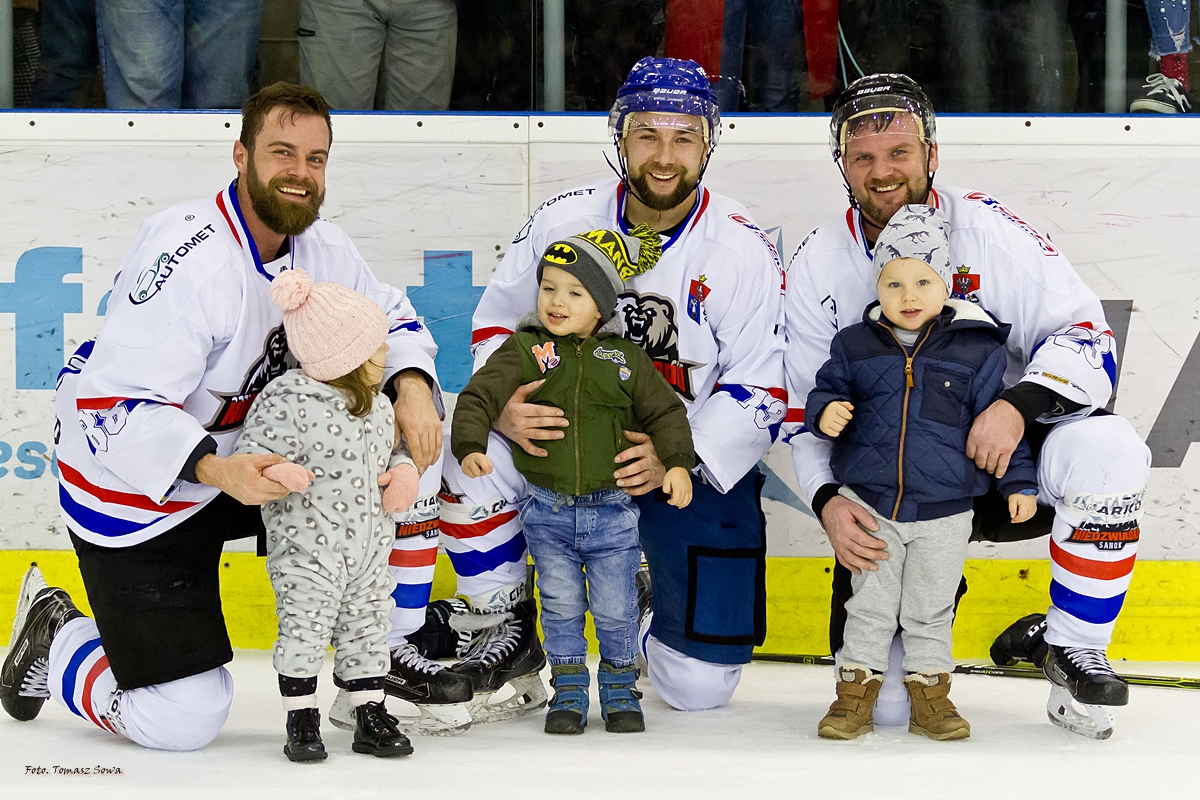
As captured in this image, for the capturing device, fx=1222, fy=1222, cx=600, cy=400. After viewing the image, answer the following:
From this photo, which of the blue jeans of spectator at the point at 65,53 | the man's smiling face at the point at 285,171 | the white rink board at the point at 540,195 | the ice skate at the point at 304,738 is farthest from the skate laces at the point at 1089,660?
the blue jeans of spectator at the point at 65,53

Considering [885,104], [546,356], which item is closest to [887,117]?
[885,104]

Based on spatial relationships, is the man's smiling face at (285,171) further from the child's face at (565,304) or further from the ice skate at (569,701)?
the ice skate at (569,701)

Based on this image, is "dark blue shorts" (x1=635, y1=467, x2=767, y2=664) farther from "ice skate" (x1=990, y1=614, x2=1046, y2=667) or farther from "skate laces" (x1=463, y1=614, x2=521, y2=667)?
"ice skate" (x1=990, y1=614, x2=1046, y2=667)

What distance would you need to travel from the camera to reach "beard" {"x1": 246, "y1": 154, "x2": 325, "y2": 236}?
2.39 meters

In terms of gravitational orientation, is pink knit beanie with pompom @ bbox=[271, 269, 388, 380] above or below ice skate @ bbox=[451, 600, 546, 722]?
above

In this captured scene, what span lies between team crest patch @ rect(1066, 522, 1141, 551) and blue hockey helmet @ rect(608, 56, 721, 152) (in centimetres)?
114

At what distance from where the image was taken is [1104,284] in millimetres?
3146

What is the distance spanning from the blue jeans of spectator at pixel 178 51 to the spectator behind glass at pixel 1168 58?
7.96ft

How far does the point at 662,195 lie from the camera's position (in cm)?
267

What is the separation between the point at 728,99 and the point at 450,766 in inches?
78.8

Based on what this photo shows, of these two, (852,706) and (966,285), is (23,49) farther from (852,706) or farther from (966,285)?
(852,706)

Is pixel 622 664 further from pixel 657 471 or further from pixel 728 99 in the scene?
pixel 728 99

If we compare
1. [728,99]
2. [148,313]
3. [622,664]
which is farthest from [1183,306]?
[148,313]

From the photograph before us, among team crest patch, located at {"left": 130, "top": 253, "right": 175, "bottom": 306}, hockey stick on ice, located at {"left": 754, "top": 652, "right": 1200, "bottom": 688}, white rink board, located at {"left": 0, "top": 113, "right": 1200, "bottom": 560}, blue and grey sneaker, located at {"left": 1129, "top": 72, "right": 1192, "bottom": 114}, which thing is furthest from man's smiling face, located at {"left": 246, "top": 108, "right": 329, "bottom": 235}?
blue and grey sneaker, located at {"left": 1129, "top": 72, "right": 1192, "bottom": 114}
